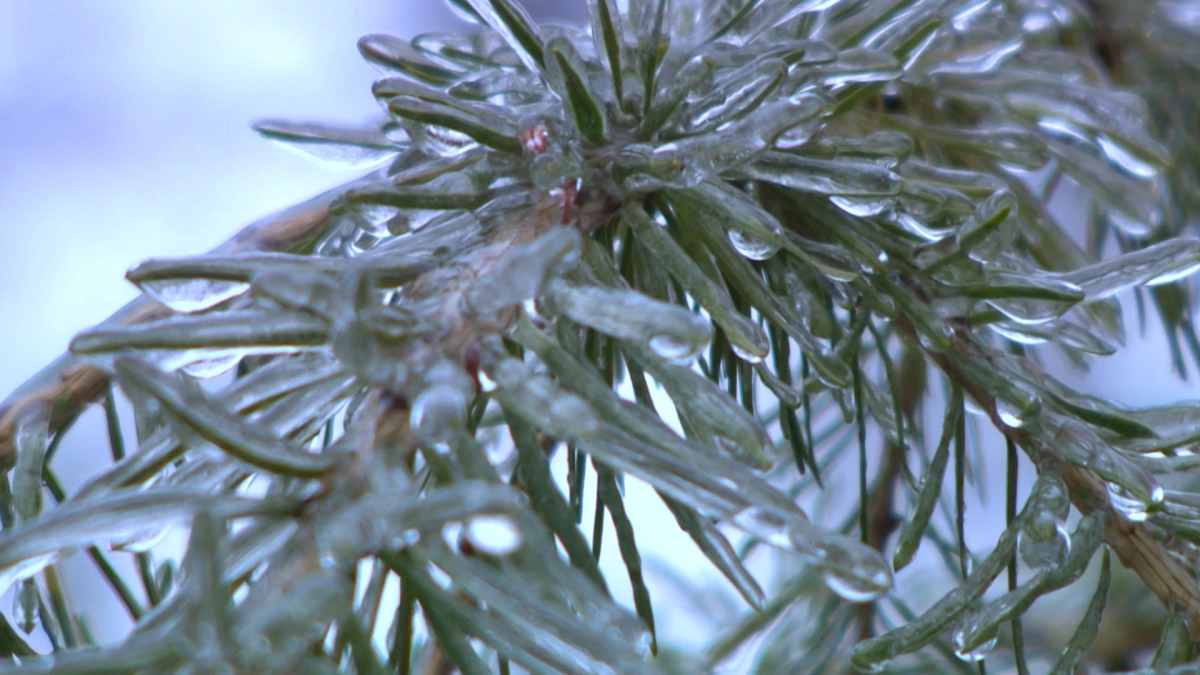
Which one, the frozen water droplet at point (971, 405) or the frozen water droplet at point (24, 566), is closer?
the frozen water droplet at point (24, 566)

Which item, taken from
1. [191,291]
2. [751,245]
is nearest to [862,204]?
[751,245]

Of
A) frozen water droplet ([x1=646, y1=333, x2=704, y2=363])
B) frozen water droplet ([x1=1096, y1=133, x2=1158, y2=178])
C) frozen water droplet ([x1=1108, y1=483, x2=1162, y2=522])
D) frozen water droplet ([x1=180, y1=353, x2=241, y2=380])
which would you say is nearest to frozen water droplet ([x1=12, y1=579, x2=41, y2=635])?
frozen water droplet ([x1=180, y1=353, x2=241, y2=380])

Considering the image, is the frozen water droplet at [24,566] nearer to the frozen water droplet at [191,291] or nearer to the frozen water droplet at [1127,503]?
the frozen water droplet at [191,291]

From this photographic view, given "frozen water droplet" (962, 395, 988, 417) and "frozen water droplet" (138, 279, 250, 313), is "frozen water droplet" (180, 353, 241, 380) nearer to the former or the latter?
"frozen water droplet" (138, 279, 250, 313)

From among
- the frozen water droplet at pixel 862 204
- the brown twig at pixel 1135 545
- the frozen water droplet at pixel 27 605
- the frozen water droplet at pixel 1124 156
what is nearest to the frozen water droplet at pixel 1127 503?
the brown twig at pixel 1135 545

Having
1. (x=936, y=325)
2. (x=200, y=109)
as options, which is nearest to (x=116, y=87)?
(x=200, y=109)

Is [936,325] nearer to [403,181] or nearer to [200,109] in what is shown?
[403,181]
